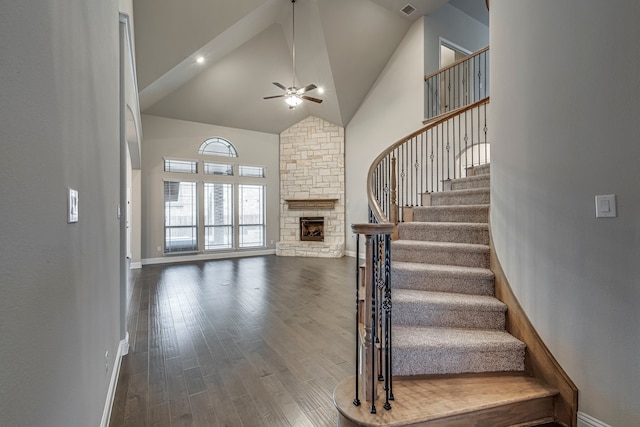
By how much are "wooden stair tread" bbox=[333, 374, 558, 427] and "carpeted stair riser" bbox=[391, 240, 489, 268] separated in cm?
99

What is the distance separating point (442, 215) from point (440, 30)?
5059 mm

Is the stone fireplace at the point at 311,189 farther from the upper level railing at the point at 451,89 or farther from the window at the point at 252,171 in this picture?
the upper level railing at the point at 451,89

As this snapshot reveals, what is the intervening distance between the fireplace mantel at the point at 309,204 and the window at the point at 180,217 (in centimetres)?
260

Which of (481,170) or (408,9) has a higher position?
(408,9)

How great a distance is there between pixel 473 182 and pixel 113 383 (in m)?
4.20

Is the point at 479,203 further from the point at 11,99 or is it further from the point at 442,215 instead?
the point at 11,99

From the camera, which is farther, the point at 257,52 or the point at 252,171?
the point at 252,171

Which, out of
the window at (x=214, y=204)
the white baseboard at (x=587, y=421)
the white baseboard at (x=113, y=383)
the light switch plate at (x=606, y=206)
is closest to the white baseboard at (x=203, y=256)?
the window at (x=214, y=204)

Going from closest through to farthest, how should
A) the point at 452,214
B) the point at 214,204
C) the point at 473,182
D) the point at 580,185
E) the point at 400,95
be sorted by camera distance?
the point at 580,185
the point at 452,214
the point at 473,182
the point at 400,95
the point at 214,204

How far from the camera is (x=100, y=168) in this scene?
5.55ft

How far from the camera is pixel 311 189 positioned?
8.72 metres

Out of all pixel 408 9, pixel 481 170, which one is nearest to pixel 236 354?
pixel 481 170

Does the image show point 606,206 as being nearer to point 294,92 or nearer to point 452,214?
point 452,214

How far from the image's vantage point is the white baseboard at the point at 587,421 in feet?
5.35
